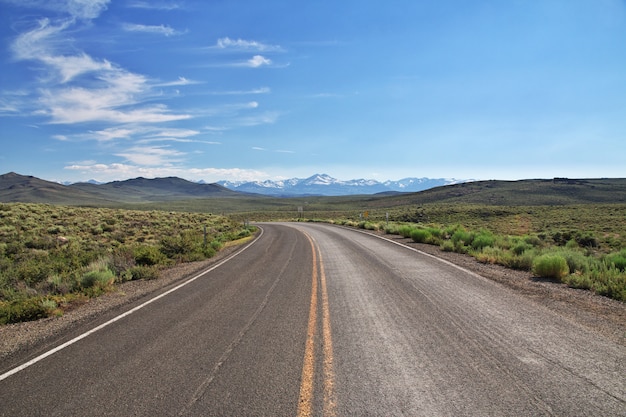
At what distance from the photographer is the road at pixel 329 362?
3.65m

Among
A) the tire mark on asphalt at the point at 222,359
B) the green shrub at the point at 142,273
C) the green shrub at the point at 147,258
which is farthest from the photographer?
the green shrub at the point at 147,258

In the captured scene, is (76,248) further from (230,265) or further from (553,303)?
(553,303)

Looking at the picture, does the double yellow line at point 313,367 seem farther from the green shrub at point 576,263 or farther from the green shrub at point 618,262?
the green shrub at point 618,262

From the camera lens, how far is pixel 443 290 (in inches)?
328

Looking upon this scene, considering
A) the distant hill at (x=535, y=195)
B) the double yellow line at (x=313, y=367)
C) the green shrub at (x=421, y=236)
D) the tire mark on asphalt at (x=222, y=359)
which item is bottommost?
the tire mark on asphalt at (x=222, y=359)

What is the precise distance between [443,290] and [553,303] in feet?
6.86

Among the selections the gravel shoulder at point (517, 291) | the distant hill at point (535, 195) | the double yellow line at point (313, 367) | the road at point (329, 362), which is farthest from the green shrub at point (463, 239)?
the distant hill at point (535, 195)

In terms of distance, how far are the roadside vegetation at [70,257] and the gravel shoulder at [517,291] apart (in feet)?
1.88

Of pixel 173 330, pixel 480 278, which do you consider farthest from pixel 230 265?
pixel 480 278

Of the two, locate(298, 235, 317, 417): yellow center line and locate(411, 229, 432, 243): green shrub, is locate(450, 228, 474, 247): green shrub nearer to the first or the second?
locate(411, 229, 432, 243): green shrub

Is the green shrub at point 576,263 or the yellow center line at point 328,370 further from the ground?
the green shrub at point 576,263

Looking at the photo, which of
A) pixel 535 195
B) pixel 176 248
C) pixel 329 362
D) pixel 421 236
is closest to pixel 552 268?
pixel 329 362

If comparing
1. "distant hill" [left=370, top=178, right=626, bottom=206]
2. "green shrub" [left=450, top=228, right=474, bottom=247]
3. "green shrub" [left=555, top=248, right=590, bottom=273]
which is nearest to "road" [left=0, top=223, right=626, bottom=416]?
"green shrub" [left=555, top=248, right=590, bottom=273]

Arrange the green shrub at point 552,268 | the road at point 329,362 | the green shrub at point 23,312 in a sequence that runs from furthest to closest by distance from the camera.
A: the green shrub at point 552,268 < the green shrub at point 23,312 < the road at point 329,362
